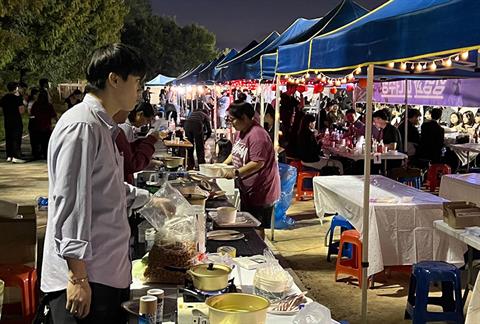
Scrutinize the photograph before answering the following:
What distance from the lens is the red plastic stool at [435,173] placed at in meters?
10.8

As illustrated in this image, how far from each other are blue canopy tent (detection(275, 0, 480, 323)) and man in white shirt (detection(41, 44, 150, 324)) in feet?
5.69

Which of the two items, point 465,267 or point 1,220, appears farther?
point 465,267

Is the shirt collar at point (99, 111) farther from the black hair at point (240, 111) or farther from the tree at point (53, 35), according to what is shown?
the tree at point (53, 35)

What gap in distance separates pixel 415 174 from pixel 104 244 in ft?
21.1

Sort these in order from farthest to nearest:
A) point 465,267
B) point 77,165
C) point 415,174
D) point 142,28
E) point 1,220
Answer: point 142,28 < point 415,174 < point 465,267 < point 1,220 < point 77,165

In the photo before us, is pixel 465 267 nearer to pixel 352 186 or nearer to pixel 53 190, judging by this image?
pixel 352 186

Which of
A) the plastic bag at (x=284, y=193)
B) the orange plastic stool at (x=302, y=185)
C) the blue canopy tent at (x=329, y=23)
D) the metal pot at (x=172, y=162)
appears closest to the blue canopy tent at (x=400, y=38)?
the metal pot at (x=172, y=162)

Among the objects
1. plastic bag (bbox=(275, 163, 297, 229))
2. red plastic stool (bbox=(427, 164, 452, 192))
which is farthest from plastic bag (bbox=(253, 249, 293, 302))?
red plastic stool (bbox=(427, 164, 452, 192))

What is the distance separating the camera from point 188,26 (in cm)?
6156

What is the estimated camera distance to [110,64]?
2.31 m

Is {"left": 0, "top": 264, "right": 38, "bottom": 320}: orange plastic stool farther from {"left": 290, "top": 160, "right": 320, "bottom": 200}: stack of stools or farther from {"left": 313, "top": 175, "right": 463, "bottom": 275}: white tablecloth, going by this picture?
{"left": 290, "top": 160, "right": 320, "bottom": 200}: stack of stools

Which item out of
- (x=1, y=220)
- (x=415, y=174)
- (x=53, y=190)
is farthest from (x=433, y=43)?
(x=415, y=174)

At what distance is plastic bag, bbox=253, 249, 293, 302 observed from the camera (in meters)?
2.62

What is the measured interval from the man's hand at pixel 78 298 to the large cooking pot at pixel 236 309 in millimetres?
443
